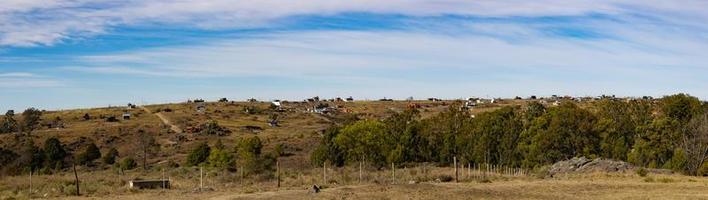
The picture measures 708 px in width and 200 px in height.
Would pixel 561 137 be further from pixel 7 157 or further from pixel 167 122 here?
pixel 167 122

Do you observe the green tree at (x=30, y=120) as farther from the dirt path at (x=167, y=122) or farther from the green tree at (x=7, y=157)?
the green tree at (x=7, y=157)

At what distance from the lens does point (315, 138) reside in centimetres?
10788

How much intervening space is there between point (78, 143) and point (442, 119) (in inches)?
2314

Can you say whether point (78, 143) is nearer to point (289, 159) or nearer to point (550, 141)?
point (289, 159)

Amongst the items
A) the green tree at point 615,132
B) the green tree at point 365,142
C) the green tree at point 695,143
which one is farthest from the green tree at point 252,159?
the green tree at point 695,143

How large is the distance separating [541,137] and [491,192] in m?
33.4

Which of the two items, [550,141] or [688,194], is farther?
[550,141]

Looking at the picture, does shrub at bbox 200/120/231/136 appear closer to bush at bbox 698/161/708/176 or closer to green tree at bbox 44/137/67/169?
green tree at bbox 44/137/67/169

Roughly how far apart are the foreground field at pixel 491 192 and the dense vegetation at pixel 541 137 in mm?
23286

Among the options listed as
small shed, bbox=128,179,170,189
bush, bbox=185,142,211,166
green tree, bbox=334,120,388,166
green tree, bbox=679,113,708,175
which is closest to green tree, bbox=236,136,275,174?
bush, bbox=185,142,211,166

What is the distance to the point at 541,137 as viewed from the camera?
2601 inches

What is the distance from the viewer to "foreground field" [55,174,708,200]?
3225 centimetres

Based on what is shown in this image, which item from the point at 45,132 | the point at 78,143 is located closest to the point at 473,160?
the point at 78,143

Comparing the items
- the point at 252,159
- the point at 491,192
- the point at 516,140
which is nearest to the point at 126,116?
the point at 252,159
